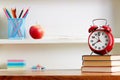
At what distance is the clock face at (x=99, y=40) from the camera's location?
1.23 meters

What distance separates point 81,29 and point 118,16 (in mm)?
246

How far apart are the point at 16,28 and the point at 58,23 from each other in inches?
10.7

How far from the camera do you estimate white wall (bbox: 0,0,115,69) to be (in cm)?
179

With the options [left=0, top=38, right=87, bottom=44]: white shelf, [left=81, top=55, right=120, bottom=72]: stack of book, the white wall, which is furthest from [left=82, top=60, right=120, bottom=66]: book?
the white wall

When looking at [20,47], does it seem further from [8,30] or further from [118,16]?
[118,16]

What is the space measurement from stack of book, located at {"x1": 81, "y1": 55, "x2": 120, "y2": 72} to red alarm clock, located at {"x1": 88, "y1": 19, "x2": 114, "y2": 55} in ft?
0.19

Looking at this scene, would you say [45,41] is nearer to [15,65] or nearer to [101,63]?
[15,65]

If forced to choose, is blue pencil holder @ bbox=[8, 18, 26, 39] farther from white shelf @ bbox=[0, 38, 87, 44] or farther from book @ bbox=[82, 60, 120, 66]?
book @ bbox=[82, 60, 120, 66]

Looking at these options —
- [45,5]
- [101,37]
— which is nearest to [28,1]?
[45,5]

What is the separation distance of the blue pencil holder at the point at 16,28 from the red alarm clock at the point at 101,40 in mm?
588

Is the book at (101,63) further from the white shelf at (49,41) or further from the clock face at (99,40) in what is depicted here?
the white shelf at (49,41)

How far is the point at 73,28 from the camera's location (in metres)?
1.79

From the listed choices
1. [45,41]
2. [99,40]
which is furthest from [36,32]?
[99,40]

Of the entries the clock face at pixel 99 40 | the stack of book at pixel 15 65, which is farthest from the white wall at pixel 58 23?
the clock face at pixel 99 40
